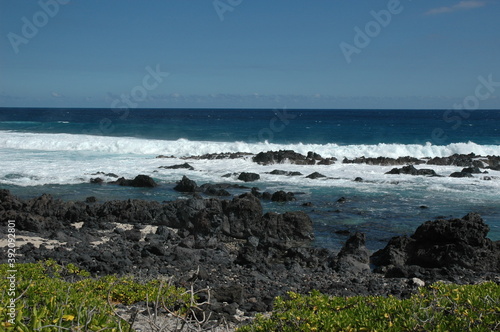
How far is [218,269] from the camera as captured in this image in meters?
10.8

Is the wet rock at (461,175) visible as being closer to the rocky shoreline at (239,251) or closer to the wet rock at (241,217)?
the rocky shoreline at (239,251)

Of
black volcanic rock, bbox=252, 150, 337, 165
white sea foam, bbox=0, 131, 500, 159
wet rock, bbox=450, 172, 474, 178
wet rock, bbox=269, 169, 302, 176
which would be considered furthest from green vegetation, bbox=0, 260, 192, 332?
white sea foam, bbox=0, 131, 500, 159

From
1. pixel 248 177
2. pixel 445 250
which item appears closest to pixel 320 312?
pixel 445 250

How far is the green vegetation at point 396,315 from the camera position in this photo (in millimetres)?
5086

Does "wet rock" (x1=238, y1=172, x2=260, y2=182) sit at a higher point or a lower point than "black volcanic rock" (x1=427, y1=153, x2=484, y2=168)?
lower

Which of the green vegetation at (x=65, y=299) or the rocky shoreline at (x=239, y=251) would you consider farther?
the rocky shoreline at (x=239, y=251)

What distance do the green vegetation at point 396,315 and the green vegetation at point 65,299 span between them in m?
1.26

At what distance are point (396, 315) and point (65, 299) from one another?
3.75 meters

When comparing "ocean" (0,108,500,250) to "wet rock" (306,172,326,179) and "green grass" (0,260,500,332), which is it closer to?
"wet rock" (306,172,326,179)

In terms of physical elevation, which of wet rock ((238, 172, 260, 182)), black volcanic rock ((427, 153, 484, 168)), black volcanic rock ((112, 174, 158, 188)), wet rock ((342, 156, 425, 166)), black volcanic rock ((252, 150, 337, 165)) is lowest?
black volcanic rock ((112, 174, 158, 188))

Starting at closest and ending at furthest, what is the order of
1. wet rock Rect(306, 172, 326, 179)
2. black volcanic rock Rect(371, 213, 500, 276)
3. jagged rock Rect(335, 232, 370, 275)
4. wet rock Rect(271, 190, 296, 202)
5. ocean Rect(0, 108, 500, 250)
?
jagged rock Rect(335, 232, 370, 275) → black volcanic rock Rect(371, 213, 500, 276) → ocean Rect(0, 108, 500, 250) → wet rock Rect(271, 190, 296, 202) → wet rock Rect(306, 172, 326, 179)

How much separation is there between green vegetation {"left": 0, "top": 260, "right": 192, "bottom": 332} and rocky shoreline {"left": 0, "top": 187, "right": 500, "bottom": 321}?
3.81ft

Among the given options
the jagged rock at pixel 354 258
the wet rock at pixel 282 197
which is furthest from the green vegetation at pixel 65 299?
the wet rock at pixel 282 197

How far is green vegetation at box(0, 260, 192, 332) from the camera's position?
13.4 feet
